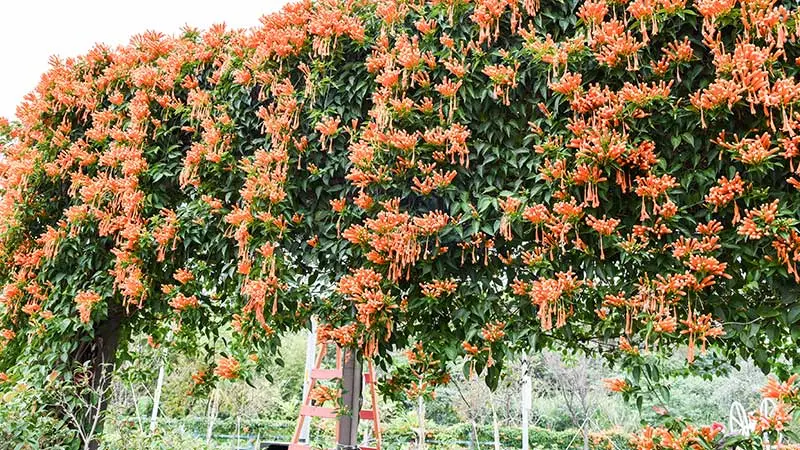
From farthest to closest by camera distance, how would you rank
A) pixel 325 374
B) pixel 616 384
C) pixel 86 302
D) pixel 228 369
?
pixel 325 374
pixel 86 302
pixel 228 369
pixel 616 384

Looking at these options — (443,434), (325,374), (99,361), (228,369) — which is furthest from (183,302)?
(443,434)

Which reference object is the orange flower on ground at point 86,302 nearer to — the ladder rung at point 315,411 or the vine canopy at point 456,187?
the vine canopy at point 456,187

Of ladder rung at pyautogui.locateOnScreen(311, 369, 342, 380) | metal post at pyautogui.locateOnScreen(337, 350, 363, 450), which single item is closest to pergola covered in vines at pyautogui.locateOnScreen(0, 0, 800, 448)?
metal post at pyautogui.locateOnScreen(337, 350, 363, 450)

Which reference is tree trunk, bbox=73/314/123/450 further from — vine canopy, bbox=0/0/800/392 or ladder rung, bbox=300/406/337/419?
ladder rung, bbox=300/406/337/419

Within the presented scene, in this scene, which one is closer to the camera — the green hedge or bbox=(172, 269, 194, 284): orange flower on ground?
bbox=(172, 269, 194, 284): orange flower on ground

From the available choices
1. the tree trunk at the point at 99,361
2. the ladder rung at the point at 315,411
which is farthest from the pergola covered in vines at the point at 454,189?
the ladder rung at the point at 315,411

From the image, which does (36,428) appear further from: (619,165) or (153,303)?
(619,165)

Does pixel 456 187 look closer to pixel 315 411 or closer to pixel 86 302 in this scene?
pixel 86 302

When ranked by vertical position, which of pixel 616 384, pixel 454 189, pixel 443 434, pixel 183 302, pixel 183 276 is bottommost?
pixel 443 434

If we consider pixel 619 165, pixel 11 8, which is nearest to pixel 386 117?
pixel 619 165

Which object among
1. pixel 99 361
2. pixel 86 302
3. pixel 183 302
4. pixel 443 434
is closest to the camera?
pixel 183 302

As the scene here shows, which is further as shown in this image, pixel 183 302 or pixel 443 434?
pixel 443 434

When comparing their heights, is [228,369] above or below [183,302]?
below

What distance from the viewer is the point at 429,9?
2.69m
